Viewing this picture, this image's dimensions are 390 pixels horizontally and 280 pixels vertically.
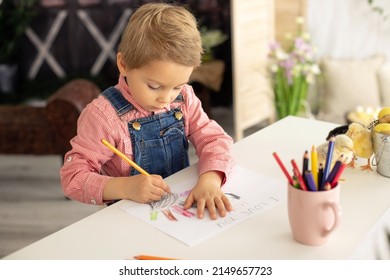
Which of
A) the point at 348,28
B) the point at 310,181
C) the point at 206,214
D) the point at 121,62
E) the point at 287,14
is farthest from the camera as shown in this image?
the point at 287,14

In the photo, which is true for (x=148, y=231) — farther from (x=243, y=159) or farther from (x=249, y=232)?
(x=243, y=159)

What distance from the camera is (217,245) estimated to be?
3.08 feet

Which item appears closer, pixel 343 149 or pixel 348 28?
pixel 343 149

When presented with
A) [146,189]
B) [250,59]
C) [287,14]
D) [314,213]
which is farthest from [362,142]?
[287,14]

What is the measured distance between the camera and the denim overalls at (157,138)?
4.12 ft

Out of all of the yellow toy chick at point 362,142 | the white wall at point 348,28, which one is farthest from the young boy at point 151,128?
the white wall at point 348,28

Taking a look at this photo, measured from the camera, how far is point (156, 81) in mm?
1130

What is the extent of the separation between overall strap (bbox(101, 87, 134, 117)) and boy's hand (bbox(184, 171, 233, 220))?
0.24 metres

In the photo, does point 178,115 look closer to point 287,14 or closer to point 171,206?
point 171,206

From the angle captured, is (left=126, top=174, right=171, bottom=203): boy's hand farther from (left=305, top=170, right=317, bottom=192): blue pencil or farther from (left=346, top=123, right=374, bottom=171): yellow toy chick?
(left=346, top=123, right=374, bottom=171): yellow toy chick

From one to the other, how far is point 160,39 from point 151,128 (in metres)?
0.23

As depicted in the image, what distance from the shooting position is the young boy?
111cm

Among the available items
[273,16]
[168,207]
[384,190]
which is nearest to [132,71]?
[168,207]

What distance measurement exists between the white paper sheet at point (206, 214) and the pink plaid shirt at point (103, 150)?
46mm
